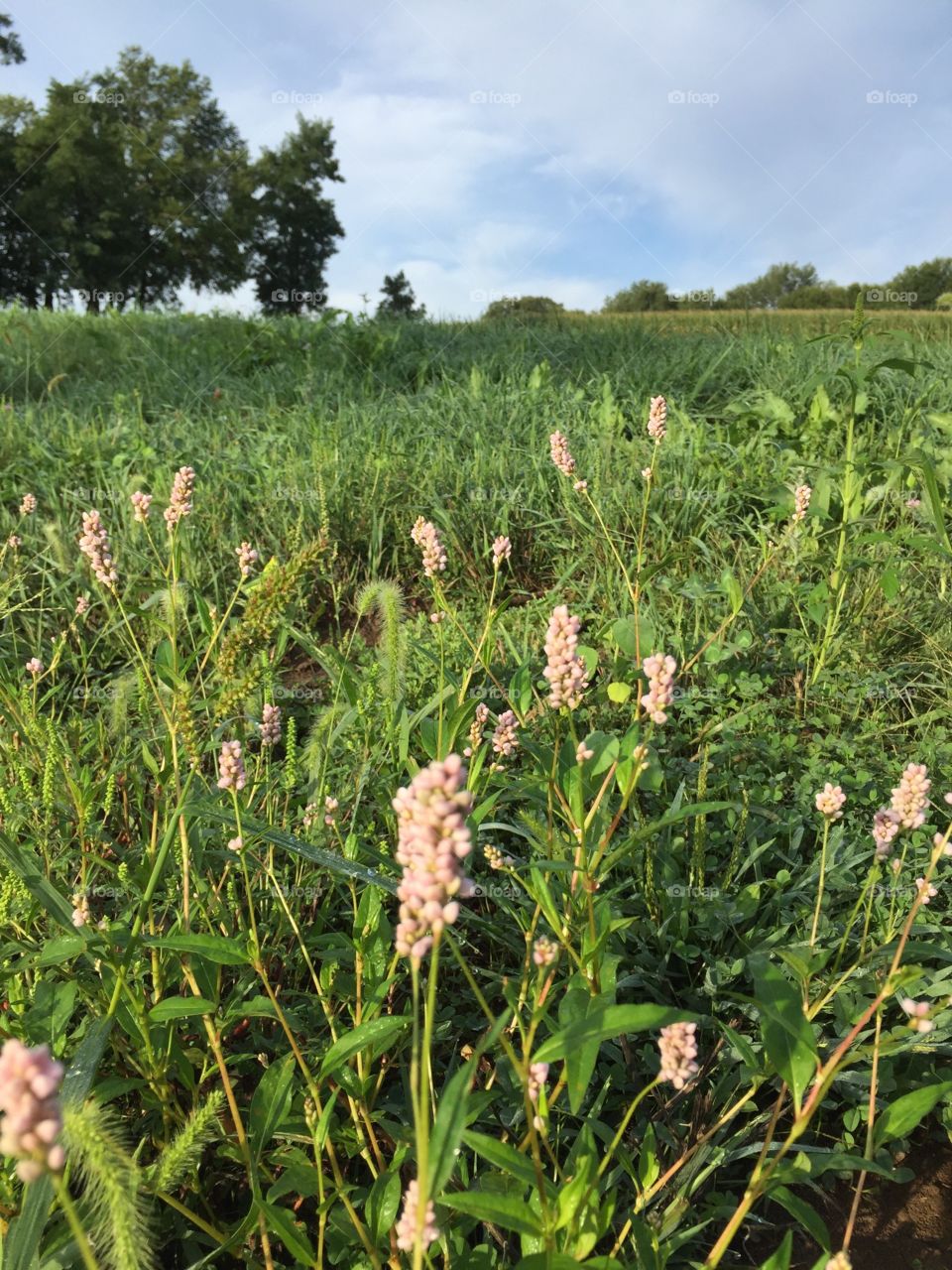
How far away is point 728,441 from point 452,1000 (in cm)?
324

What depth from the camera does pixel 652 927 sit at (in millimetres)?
1733

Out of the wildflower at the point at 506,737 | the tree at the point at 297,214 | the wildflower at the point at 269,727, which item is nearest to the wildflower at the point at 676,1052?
the wildflower at the point at 506,737

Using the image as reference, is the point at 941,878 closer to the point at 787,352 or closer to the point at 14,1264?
the point at 14,1264

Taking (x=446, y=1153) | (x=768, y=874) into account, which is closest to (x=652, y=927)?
(x=768, y=874)

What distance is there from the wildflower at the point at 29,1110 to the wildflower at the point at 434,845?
263 mm

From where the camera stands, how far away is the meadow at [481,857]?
40.9 inches

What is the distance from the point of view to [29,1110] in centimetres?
50

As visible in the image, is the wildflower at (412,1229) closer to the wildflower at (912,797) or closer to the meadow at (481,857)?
the meadow at (481,857)

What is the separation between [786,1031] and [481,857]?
1073 millimetres

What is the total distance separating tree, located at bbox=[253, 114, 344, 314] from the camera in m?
36.0

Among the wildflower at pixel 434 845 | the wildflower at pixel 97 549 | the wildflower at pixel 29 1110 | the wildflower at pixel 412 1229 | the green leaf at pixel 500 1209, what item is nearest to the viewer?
the wildflower at pixel 29 1110
